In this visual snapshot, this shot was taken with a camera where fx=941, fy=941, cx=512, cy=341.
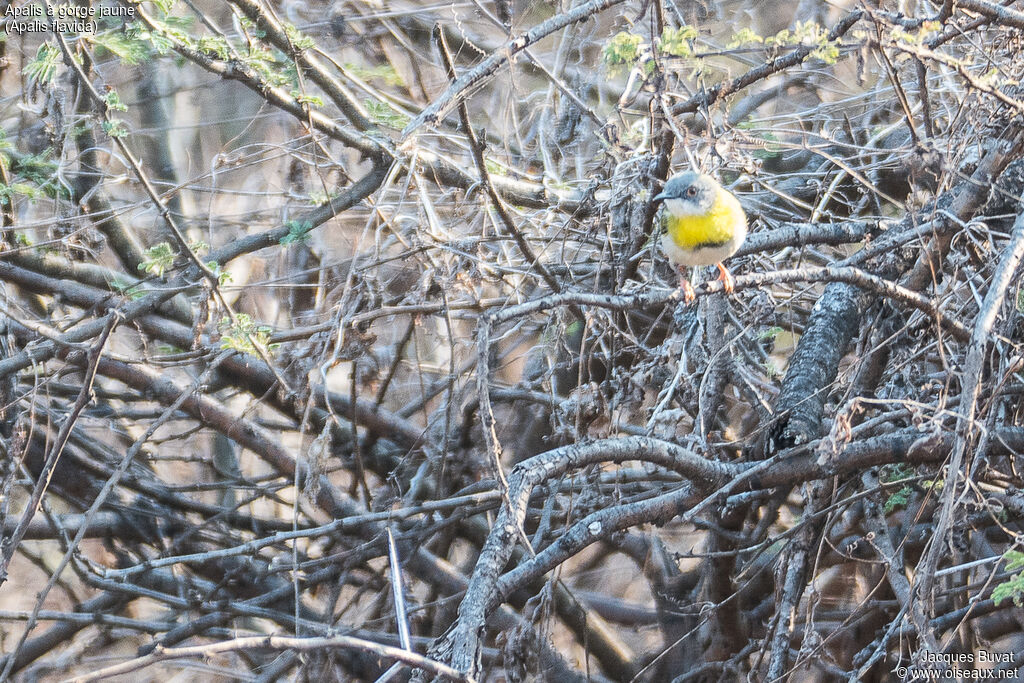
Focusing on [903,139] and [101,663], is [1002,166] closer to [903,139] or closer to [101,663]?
[903,139]

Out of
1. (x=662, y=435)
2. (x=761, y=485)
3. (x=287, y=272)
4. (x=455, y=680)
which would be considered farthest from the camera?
(x=287, y=272)

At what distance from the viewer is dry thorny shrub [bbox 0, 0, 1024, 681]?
2.75m

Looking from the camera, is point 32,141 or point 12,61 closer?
point 32,141

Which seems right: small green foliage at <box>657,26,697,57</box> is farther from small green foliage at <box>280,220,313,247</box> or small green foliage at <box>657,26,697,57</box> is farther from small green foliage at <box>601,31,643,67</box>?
small green foliage at <box>280,220,313,247</box>

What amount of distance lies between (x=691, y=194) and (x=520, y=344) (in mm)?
2909

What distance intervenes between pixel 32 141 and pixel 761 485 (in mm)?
4226

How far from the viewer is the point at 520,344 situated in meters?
5.79

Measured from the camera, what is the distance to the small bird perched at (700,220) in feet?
9.71

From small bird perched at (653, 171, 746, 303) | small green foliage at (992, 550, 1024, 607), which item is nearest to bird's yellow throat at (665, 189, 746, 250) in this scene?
small bird perched at (653, 171, 746, 303)


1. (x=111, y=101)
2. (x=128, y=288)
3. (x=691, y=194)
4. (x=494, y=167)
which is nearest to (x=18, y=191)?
(x=128, y=288)

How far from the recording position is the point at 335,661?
4.85 m

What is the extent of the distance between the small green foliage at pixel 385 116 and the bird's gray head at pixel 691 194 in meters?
1.66

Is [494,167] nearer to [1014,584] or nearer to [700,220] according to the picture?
[700,220]

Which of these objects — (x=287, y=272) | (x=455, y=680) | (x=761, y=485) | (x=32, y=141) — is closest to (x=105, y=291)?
(x=32, y=141)
